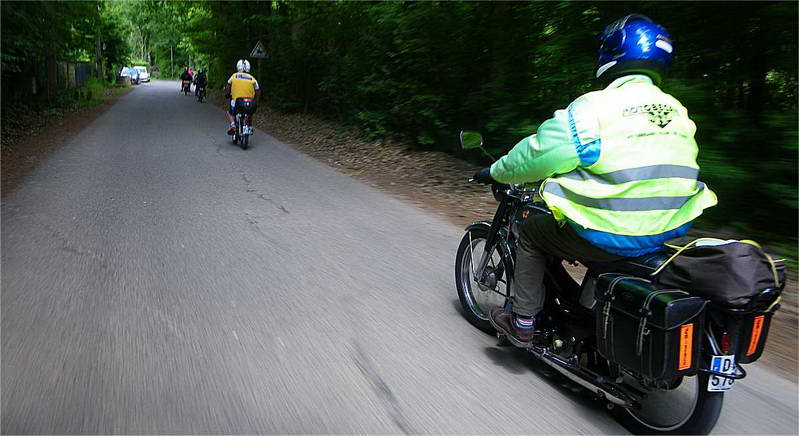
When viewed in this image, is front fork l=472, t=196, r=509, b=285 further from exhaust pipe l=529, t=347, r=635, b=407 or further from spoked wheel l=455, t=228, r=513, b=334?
exhaust pipe l=529, t=347, r=635, b=407

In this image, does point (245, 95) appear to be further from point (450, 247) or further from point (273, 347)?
point (273, 347)

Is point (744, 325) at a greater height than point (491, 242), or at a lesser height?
greater

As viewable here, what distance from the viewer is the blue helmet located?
2848mm

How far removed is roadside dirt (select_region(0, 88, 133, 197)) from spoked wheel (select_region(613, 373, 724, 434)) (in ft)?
29.3

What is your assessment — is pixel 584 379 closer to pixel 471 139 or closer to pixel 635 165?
pixel 635 165

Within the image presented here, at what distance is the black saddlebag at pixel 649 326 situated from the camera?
8.02ft

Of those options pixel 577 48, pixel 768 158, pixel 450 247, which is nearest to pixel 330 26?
pixel 577 48

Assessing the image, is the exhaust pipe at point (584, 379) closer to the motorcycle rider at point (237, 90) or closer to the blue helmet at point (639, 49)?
the blue helmet at point (639, 49)

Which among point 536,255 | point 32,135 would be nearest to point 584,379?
point 536,255

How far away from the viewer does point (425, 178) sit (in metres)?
10.3

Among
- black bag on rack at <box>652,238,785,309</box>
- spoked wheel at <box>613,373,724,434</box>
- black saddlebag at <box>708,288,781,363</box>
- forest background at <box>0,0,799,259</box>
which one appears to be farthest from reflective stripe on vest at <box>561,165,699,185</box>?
forest background at <box>0,0,799,259</box>

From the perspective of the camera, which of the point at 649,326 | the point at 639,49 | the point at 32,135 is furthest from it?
the point at 32,135

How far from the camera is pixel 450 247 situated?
617cm

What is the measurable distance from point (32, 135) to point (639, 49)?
17544mm
